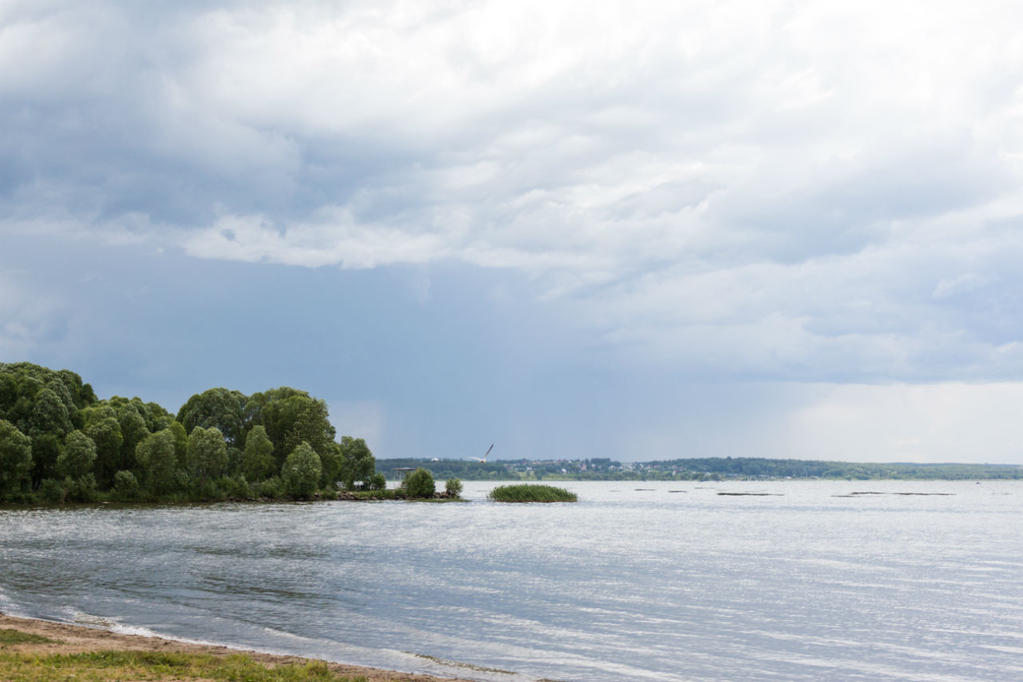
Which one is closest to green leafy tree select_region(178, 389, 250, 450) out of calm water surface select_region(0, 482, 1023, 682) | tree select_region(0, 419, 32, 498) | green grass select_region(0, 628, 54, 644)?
tree select_region(0, 419, 32, 498)

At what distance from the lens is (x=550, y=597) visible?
43.7m

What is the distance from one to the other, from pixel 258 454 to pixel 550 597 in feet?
404

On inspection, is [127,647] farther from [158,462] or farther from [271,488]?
[271,488]

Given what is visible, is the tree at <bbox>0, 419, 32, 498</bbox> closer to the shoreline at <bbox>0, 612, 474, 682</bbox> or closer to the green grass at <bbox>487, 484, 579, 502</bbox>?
the green grass at <bbox>487, 484, 579, 502</bbox>

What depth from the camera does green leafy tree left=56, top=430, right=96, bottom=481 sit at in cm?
12338

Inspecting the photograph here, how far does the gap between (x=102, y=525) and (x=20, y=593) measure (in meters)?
50.3

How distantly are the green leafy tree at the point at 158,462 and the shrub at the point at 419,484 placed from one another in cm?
5173

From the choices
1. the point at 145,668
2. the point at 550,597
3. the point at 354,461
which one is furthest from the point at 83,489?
the point at 145,668

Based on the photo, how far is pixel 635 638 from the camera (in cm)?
3269

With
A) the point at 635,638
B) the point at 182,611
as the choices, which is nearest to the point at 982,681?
the point at 635,638

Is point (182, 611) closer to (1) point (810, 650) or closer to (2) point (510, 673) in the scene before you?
(2) point (510, 673)

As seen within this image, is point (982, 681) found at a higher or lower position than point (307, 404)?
lower

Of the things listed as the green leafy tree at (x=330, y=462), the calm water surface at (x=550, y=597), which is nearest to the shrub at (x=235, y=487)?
the green leafy tree at (x=330, y=462)

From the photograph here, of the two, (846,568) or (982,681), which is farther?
(846,568)
